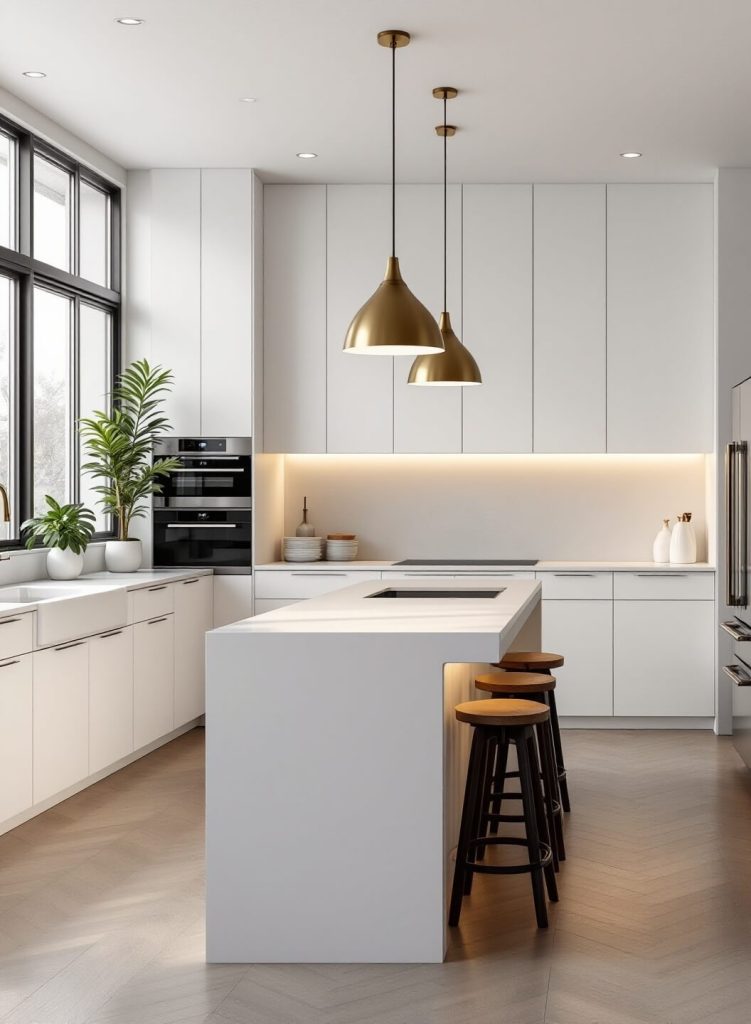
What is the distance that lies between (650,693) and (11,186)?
14.2 ft

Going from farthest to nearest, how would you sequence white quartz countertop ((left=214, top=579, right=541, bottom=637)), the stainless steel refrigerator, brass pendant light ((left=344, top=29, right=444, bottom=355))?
the stainless steel refrigerator → brass pendant light ((left=344, top=29, right=444, bottom=355)) → white quartz countertop ((left=214, top=579, right=541, bottom=637))

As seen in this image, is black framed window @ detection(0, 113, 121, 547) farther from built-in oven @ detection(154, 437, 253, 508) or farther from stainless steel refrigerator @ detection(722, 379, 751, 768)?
stainless steel refrigerator @ detection(722, 379, 751, 768)

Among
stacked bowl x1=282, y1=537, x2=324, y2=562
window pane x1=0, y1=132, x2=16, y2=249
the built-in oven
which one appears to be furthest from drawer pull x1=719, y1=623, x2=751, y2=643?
window pane x1=0, y1=132, x2=16, y2=249

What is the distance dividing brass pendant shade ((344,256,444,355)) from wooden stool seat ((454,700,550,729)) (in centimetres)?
124

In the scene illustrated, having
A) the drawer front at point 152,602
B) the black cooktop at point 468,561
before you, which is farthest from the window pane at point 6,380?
the black cooktop at point 468,561

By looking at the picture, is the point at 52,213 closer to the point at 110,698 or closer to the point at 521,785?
the point at 110,698

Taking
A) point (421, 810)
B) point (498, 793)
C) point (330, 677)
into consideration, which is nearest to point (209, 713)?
point (330, 677)

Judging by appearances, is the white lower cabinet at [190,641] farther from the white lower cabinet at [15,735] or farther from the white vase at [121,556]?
the white lower cabinet at [15,735]

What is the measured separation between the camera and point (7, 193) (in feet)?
18.2

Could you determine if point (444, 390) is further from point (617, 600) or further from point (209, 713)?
point (209, 713)

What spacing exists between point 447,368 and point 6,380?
7.18ft

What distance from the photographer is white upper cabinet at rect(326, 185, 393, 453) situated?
690cm

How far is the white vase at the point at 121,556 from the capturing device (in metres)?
6.32

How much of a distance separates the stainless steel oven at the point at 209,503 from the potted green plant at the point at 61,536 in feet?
3.23
